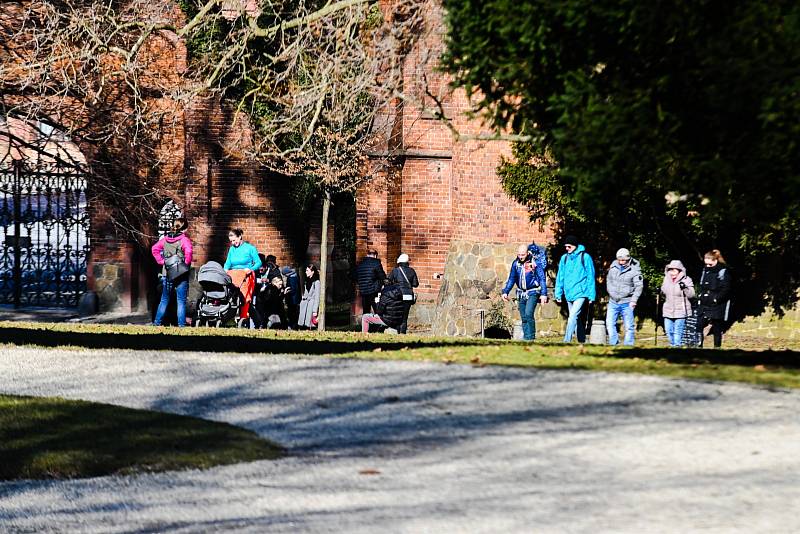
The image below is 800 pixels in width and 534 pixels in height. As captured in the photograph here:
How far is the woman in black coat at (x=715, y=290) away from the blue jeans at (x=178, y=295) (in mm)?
8402

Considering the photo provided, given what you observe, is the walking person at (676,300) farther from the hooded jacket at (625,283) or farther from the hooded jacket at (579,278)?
the hooded jacket at (579,278)

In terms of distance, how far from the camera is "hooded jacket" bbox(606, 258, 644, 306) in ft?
65.0

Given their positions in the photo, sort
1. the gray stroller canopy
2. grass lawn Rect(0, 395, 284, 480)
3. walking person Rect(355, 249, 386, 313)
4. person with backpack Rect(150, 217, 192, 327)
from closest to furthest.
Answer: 1. grass lawn Rect(0, 395, 284, 480)
2. person with backpack Rect(150, 217, 192, 327)
3. the gray stroller canopy
4. walking person Rect(355, 249, 386, 313)

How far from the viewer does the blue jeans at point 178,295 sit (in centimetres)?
2148

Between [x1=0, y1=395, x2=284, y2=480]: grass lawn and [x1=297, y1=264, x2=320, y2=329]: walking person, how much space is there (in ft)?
50.9

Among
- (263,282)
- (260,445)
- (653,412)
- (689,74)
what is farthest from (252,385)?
(263,282)

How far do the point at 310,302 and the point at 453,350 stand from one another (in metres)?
11.7

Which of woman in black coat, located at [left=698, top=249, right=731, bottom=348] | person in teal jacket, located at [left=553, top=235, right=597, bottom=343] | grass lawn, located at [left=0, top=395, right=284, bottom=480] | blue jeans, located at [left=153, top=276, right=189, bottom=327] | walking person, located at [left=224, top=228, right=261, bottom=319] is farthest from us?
walking person, located at [left=224, top=228, right=261, bottom=319]

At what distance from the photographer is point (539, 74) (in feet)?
38.3

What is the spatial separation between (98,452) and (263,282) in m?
16.0

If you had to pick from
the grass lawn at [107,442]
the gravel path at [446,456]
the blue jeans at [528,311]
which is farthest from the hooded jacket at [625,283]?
the grass lawn at [107,442]

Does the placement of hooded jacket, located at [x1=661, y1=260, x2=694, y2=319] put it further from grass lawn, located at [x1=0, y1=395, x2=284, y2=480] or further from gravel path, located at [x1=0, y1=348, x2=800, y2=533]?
grass lawn, located at [x1=0, y1=395, x2=284, y2=480]

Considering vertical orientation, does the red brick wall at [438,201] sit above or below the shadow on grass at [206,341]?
above

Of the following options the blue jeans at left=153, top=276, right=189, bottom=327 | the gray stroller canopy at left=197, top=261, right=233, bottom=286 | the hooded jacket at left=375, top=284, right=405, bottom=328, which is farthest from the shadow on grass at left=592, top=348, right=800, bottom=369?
the gray stroller canopy at left=197, top=261, right=233, bottom=286
